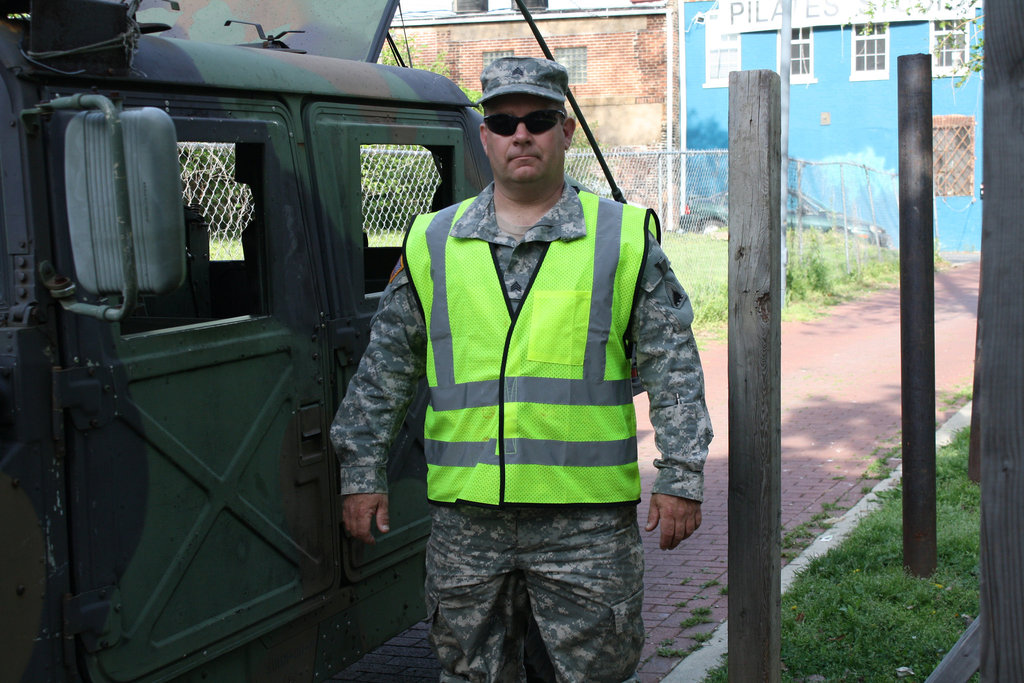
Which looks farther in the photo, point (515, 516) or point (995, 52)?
point (515, 516)

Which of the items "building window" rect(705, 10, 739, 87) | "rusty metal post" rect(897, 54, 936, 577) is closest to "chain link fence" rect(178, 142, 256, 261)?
"rusty metal post" rect(897, 54, 936, 577)

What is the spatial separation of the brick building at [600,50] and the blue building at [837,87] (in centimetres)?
72

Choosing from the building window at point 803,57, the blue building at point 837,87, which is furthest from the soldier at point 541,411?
the building window at point 803,57

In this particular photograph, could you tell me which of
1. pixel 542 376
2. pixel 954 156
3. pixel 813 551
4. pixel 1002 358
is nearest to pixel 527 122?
pixel 542 376

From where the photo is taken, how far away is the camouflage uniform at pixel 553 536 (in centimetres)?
299

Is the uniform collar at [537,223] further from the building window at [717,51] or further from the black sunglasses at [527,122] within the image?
the building window at [717,51]

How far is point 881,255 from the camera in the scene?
20.8 meters

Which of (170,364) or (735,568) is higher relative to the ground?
→ (170,364)

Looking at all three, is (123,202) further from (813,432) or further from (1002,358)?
(813,432)

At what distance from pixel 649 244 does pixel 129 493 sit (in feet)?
4.79

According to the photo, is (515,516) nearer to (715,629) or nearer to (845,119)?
(715,629)

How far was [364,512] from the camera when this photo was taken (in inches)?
126

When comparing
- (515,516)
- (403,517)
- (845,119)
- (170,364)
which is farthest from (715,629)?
(845,119)

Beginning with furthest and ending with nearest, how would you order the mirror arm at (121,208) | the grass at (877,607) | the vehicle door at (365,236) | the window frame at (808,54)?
the window frame at (808,54) < the grass at (877,607) < the vehicle door at (365,236) < the mirror arm at (121,208)
